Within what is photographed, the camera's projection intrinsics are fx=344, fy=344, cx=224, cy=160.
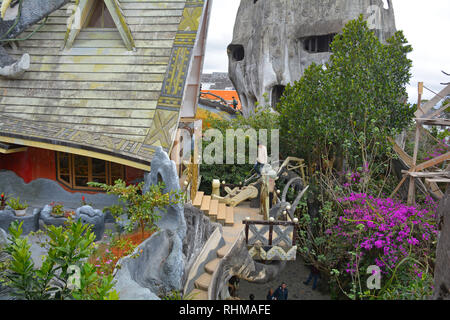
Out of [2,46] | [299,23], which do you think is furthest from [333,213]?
[299,23]

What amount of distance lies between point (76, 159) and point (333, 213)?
27.0ft

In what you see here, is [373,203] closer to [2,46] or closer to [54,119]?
[54,119]

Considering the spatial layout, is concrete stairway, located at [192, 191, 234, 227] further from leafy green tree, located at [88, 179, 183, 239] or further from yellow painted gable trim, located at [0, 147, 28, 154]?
yellow painted gable trim, located at [0, 147, 28, 154]

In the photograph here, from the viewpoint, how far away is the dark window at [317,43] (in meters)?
25.0

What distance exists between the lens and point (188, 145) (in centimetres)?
1348

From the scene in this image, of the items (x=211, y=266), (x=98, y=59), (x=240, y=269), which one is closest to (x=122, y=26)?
(x=98, y=59)

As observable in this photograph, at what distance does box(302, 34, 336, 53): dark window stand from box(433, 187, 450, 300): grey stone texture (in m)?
23.2

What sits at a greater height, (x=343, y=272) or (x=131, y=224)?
(x=131, y=224)

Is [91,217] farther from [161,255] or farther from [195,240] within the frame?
[195,240]

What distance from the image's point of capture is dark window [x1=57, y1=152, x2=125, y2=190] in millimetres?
9203

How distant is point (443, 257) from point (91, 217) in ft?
20.4

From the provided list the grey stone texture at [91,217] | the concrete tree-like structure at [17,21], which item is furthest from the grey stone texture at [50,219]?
the concrete tree-like structure at [17,21]

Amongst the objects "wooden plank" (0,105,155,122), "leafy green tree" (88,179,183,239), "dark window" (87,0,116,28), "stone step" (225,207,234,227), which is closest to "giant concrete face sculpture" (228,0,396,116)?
"stone step" (225,207,234,227)

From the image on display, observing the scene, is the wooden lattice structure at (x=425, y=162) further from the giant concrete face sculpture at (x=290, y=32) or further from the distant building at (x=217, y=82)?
the distant building at (x=217, y=82)
